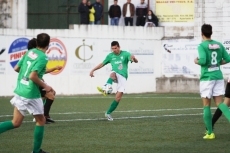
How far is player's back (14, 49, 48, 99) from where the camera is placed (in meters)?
13.6

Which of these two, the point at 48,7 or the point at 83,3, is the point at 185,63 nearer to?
the point at 83,3

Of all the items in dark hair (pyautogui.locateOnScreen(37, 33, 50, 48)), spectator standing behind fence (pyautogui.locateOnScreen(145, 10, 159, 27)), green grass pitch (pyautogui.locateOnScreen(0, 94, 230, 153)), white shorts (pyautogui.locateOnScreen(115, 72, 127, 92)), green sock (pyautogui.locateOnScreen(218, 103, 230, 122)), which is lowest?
green grass pitch (pyautogui.locateOnScreen(0, 94, 230, 153))

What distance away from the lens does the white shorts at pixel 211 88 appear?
16.2m

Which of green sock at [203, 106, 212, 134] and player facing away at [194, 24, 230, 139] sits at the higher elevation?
player facing away at [194, 24, 230, 139]

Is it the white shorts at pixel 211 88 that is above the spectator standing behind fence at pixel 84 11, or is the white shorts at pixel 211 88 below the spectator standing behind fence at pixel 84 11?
below

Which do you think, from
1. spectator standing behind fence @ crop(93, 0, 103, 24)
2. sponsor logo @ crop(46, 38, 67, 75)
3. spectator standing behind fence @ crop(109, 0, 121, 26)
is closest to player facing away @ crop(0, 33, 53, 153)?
sponsor logo @ crop(46, 38, 67, 75)

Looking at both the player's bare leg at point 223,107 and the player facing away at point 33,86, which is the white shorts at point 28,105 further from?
the player's bare leg at point 223,107

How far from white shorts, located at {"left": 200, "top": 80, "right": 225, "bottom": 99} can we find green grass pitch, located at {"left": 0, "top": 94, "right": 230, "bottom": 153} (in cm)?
90

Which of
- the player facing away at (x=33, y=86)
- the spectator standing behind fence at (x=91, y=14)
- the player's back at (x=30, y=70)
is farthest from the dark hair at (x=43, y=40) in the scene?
the spectator standing behind fence at (x=91, y=14)

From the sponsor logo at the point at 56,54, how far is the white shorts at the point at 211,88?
2125 centimetres

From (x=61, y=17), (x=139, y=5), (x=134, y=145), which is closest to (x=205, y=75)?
(x=134, y=145)

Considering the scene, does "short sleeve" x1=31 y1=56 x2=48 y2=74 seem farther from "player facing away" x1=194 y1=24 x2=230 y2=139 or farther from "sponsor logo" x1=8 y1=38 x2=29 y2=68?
"sponsor logo" x1=8 y1=38 x2=29 y2=68

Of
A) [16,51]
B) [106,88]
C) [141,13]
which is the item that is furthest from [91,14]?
[106,88]

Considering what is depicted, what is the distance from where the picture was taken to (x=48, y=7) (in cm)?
4400
